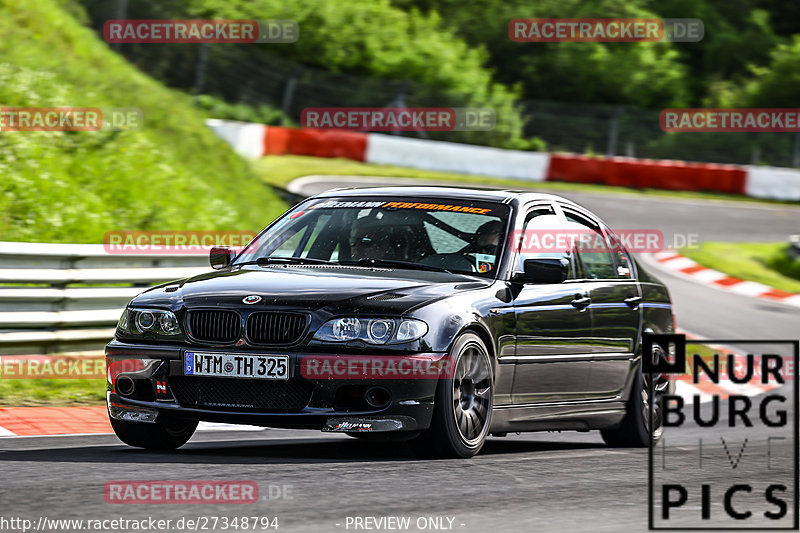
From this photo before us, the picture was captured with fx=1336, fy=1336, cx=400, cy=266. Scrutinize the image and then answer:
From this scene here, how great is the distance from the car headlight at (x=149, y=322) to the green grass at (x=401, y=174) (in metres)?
18.4

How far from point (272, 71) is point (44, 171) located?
18496mm

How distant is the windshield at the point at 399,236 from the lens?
7.52 m

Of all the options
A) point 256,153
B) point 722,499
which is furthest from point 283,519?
point 256,153

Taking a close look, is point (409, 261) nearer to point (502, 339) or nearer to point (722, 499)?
point (502, 339)

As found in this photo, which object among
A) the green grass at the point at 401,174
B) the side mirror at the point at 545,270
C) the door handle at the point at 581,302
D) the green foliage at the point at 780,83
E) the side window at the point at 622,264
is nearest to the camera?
the side mirror at the point at 545,270

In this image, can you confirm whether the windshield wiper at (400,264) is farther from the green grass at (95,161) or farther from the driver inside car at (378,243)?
the green grass at (95,161)

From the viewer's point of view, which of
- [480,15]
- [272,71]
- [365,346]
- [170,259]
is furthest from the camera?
[480,15]

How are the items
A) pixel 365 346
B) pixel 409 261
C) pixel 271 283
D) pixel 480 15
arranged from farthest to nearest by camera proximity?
1. pixel 480 15
2. pixel 409 261
3. pixel 271 283
4. pixel 365 346

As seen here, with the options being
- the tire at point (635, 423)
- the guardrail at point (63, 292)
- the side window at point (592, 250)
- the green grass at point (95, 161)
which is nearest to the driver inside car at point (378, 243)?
the side window at point (592, 250)

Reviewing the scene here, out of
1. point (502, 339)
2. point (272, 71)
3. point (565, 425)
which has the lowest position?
point (565, 425)

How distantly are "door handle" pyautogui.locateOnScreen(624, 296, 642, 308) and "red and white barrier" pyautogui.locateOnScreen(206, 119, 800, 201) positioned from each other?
2053 centimetres

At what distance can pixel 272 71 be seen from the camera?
31.9 metres

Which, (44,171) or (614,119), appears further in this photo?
(614,119)

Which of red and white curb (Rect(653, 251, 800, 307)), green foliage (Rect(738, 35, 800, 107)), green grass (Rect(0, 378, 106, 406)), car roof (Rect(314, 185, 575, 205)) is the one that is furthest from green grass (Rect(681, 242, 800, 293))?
green foliage (Rect(738, 35, 800, 107))
